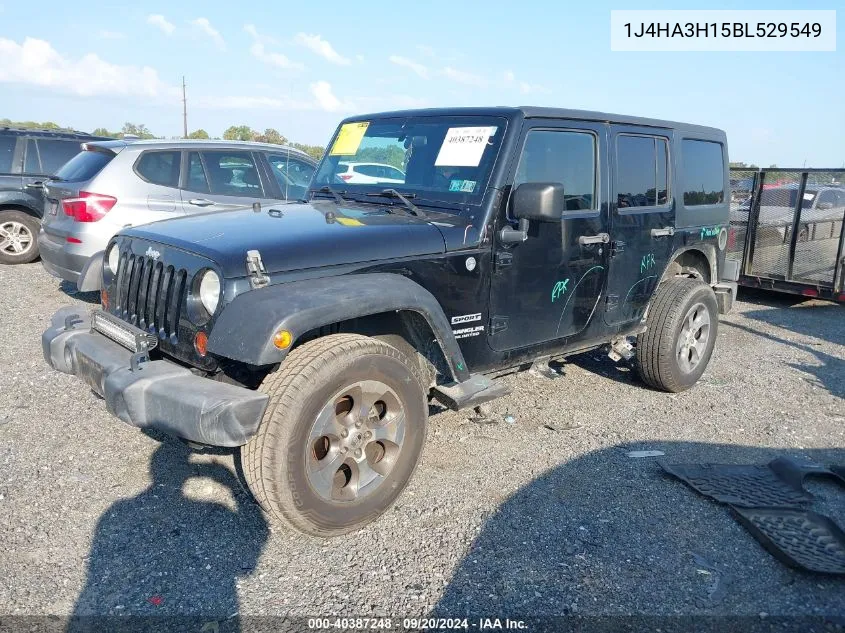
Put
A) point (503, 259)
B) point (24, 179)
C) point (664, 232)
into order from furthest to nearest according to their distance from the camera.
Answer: point (24, 179)
point (664, 232)
point (503, 259)

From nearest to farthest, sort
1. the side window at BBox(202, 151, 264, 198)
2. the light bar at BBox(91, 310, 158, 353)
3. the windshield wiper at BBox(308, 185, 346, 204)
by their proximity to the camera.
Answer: the light bar at BBox(91, 310, 158, 353)
the windshield wiper at BBox(308, 185, 346, 204)
the side window at BBox(202, 151, 264, 198)

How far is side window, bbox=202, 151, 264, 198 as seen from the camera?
7113mm

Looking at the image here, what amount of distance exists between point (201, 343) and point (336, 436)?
0.73 m

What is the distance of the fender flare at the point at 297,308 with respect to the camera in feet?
8.55

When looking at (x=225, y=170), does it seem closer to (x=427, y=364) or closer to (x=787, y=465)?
(x=427, y=364)

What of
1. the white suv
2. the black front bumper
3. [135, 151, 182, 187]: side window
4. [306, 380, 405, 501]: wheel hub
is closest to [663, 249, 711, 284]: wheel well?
the white suv

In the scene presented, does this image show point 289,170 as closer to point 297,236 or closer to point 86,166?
point 86,166

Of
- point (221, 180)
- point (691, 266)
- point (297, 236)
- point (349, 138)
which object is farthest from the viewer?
point (221, 180)

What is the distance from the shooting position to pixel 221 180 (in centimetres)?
715

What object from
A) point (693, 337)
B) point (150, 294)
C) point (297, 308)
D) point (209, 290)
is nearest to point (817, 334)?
point (693, 337)

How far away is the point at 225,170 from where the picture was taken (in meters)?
7.19

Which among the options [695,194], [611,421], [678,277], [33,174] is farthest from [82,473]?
[33,174]

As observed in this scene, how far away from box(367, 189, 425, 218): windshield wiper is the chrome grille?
1.29 m

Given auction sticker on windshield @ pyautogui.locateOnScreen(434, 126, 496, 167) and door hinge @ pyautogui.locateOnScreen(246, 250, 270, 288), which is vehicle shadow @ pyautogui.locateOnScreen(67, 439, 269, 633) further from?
auction sticker on windshield @ pyautogui.locateOnScreen(434, 126, 496, 167)
